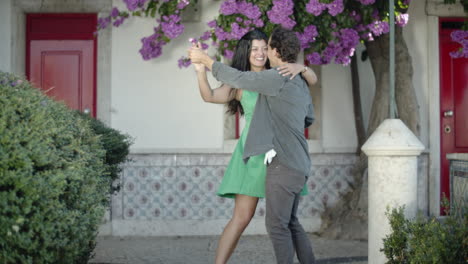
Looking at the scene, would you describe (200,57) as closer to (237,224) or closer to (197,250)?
(237,224)

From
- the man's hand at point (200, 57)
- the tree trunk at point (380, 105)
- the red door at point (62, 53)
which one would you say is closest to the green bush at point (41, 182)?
the man's hand at point (200, 57)

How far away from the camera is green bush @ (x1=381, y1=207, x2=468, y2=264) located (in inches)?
133

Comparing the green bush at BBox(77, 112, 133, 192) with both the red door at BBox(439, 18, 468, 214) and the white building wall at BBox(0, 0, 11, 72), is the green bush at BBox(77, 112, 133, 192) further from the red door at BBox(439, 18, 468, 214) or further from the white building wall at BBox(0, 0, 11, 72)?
the red door at BBox(439, 18, 468, 214)

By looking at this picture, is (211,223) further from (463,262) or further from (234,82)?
(463,262)

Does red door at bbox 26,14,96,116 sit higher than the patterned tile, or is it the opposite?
red door at bbox 26,14,96,116

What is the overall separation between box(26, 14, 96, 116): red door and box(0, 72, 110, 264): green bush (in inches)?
154

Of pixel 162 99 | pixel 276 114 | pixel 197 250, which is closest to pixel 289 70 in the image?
pixel 276 114

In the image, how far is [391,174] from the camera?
419 cm

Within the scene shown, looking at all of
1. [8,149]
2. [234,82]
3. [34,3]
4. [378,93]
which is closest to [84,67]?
[34,3]

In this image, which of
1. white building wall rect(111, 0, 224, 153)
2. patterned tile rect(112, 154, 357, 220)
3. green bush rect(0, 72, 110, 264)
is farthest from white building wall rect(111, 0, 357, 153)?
green bush rect(0, 72, 110, 264)

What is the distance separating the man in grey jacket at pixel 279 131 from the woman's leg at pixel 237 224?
10.6 inches

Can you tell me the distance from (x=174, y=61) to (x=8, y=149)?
452 centimetres

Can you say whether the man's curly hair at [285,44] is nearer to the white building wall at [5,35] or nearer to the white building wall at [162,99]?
the white building wall at [162,99]

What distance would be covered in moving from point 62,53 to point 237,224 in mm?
4079
